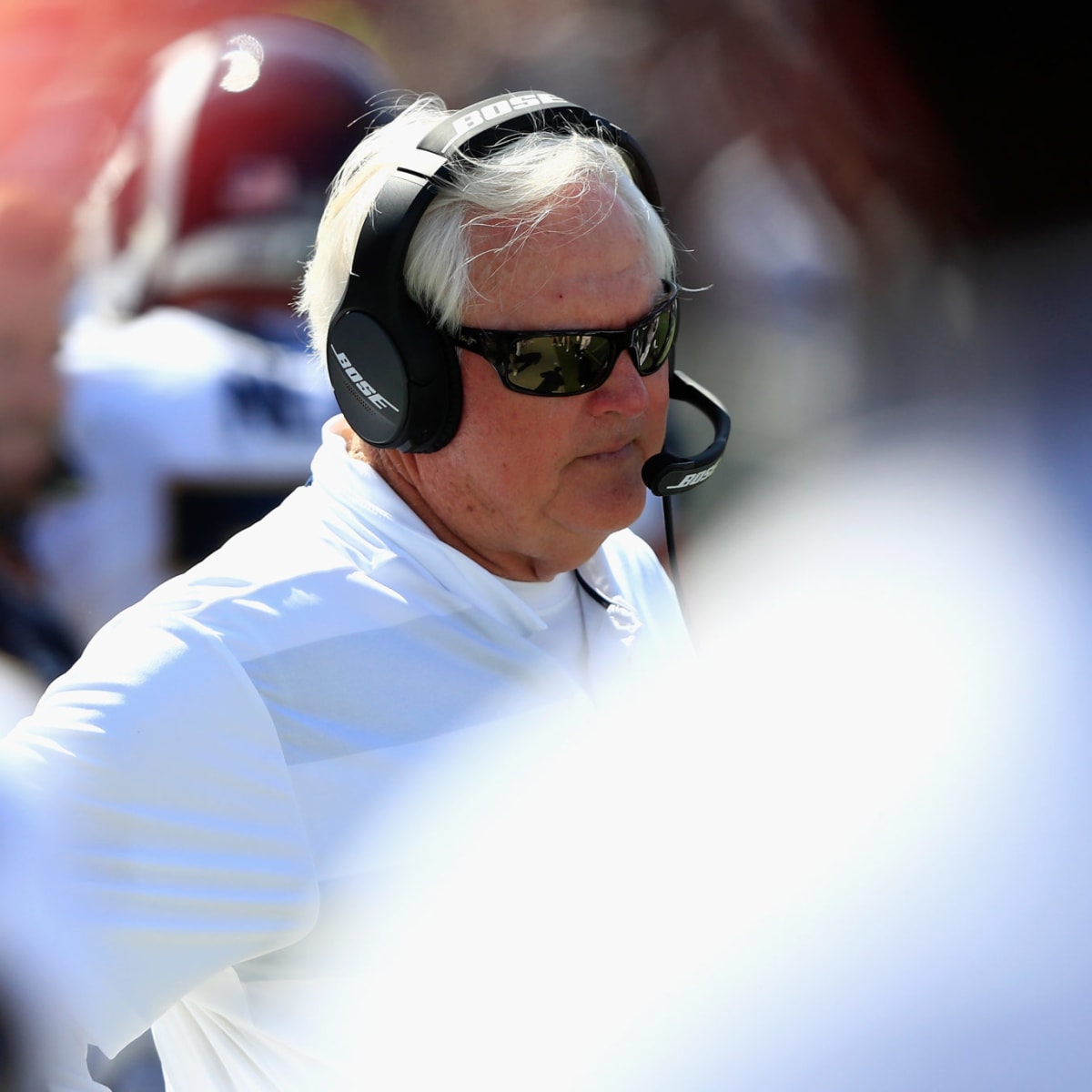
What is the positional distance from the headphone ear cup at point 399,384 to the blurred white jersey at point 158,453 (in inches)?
56.3

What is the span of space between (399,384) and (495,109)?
324 mm

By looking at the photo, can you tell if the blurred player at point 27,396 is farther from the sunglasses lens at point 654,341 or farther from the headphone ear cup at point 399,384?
the sunglasses lens at point 654,341

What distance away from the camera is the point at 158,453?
2.93 m

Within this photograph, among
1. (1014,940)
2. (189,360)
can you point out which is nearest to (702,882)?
(1014,940)

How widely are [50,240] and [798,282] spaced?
1769mm

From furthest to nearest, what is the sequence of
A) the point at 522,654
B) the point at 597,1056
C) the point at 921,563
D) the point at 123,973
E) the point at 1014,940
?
the point at 921,563 → the point at 522,654 → the point at 597,1056 → the point at 123,973 → the point at 1014,940

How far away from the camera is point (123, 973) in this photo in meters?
1.18

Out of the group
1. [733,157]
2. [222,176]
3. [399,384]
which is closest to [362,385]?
[399,384]

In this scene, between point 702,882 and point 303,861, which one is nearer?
point 303,861

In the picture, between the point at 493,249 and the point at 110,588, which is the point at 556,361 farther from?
the point at 110,588

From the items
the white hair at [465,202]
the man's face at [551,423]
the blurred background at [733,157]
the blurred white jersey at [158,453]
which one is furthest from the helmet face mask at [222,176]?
the man's face at [551,423]

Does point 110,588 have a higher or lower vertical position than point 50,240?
lower

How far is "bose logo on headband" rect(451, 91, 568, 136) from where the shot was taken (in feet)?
4.64

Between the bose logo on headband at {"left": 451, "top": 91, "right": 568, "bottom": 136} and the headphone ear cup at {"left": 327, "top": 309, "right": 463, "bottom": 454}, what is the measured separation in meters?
0.20
